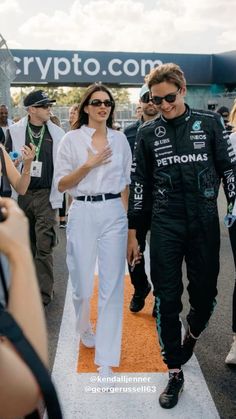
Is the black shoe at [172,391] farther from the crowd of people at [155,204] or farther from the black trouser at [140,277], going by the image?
the black trouser at [140,277]

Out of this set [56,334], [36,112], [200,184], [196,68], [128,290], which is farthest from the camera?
[196,68]

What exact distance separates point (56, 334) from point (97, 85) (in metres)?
2.06

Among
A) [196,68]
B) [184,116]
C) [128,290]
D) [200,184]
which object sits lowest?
[128,290]

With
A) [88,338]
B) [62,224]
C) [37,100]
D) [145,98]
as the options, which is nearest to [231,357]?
[88,338]

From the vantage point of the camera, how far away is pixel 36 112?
4.53m

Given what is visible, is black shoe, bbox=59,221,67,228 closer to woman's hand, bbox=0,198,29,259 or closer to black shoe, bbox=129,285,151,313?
black shoe, bbox=129,285,151,313

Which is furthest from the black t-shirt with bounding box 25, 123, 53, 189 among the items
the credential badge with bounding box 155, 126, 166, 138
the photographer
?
the photographer

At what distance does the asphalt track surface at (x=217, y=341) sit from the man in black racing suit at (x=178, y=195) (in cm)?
29

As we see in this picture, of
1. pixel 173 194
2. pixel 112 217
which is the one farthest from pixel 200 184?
pixel 112 217

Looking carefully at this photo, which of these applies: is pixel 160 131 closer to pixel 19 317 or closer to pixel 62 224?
pixel 19 317

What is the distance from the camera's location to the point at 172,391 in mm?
2875

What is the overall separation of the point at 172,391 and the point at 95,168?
1.57m

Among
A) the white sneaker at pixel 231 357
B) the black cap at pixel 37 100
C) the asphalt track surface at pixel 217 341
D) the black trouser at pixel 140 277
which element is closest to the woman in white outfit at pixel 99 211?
the asphalt track surface at pixel 217 341

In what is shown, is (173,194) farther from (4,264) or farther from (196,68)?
(196,68)
